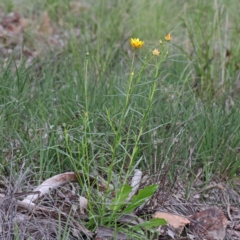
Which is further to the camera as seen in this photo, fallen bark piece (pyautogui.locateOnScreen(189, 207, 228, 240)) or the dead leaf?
fallen bark piece (pyautogui.locateOnScreen(189, 207, 228, 240))

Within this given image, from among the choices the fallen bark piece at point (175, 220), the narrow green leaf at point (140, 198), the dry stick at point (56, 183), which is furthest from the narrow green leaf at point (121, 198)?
the fallen bark piece at point (175, 220)

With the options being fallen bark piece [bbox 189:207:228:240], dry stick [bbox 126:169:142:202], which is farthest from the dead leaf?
fallen bark piece [bbox 189:207:228:240]

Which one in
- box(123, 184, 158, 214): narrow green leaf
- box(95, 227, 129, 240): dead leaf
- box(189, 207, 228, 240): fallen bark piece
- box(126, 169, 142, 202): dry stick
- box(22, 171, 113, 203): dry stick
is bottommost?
box(189, 207, 228, 240): fallen bark piece

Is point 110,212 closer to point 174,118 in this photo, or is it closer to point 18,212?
point 18,212

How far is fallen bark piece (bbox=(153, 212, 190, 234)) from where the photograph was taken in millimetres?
3277

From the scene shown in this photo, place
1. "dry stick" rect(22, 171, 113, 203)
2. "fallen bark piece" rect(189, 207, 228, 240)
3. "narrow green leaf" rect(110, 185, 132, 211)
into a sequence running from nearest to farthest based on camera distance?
"narrow green leaf" rect(110, 185, 132, 211)
"dry stick" rect(22, 171, 113, 203)
"fallen bark piece" rect(189, 207, 228, 240)

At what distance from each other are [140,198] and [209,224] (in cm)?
57

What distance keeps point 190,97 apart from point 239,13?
2.10 meters

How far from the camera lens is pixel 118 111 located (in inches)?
155

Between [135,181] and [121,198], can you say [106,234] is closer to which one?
[121,198]

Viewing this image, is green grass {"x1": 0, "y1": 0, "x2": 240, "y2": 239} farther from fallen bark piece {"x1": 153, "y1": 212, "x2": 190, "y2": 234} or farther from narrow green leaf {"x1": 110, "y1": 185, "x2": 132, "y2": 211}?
fallen bark piece {"x1": 153, "y1": 212, "x2": 190, "y2": 234}

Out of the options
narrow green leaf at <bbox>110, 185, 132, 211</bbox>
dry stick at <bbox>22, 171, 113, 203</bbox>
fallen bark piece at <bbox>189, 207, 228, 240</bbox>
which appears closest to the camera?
narrow green leaf at <bbox>110, 185, 132, 211</bbox>

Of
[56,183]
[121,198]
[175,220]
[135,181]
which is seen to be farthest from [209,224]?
[56,183]

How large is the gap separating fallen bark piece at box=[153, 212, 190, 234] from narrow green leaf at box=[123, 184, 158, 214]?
26 cm
